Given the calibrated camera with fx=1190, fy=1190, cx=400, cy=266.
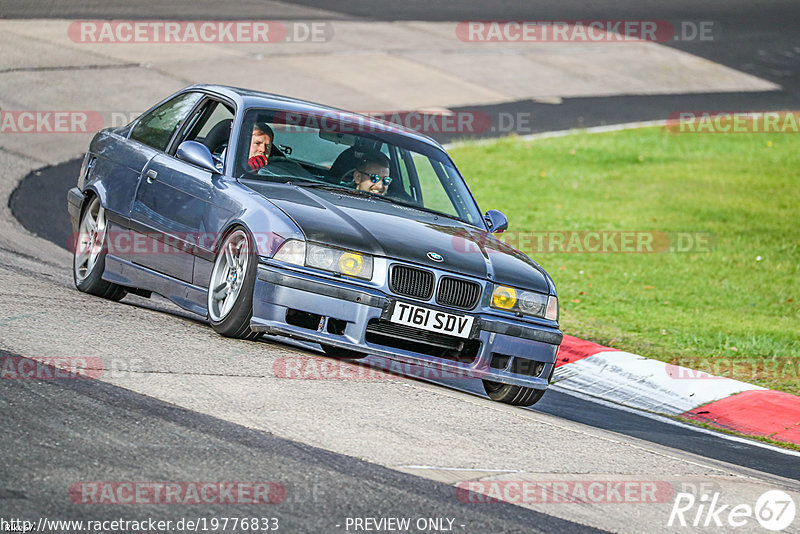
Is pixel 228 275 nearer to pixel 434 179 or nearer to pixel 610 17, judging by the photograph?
pixel 434 179

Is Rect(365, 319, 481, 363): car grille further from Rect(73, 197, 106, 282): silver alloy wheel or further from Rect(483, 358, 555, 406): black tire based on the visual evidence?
Rect(73, 197, 106, 282): silver alloy wheel

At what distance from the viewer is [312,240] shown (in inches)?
269

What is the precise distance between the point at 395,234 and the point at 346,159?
121cm

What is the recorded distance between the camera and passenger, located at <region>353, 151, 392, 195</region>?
8164 mm

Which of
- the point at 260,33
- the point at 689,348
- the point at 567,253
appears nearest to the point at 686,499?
the point at 689,348

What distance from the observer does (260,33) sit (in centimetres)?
2584

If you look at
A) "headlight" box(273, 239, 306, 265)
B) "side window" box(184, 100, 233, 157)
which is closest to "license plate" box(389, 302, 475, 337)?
"headlight" box(273, 239, 306, 265)

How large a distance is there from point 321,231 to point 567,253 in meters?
8.04

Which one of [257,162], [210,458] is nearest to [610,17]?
Result: [257,162]

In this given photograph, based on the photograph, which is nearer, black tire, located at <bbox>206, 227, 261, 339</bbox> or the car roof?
black tire, located at <bbox>206, 227, 261, 339</bbox>

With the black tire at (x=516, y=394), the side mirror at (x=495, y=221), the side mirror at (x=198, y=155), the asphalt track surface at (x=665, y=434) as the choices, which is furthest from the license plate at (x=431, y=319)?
the side mirror at (x=198, y=155)

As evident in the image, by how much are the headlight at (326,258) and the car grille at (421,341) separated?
1.02 feet

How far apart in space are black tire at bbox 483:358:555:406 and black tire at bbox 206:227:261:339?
62.3 inches

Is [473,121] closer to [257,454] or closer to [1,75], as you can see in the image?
[1,75]
